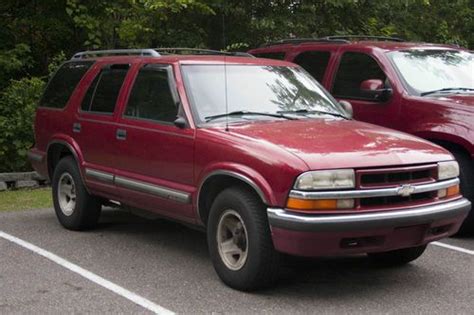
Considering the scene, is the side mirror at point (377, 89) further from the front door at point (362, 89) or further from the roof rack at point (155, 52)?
the roof rack at point (155, 52)

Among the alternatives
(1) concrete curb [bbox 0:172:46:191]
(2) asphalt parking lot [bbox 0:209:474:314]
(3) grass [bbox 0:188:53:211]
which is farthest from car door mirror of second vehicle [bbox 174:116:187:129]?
(1) concrete curb [bbox 0:172:46:191]

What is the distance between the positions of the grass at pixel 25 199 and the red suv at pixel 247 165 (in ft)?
5.67

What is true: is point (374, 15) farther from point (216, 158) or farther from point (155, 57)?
point (216, 158)

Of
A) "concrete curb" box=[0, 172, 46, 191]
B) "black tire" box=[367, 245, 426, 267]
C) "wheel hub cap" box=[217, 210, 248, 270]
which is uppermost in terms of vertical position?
"wheel hub cap" box=[217, 210, 248, 270]

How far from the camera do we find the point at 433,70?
7.57m

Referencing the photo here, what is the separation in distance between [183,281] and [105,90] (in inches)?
93.7

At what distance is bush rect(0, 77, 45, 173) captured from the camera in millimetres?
10766

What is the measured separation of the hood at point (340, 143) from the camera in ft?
15.3

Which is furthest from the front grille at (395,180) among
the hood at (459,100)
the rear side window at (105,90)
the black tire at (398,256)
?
the rear side window at (105,90)

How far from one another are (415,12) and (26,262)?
11.4 metres

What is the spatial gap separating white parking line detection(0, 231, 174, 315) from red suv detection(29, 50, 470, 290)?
2.03ft

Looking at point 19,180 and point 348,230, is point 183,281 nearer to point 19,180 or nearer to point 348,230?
point 348,230

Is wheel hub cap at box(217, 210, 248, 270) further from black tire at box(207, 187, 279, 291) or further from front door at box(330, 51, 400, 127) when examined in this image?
front door at box(330, 51, 400, 127)

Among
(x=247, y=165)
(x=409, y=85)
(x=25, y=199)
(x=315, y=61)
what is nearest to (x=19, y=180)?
(x=25, y=199)
